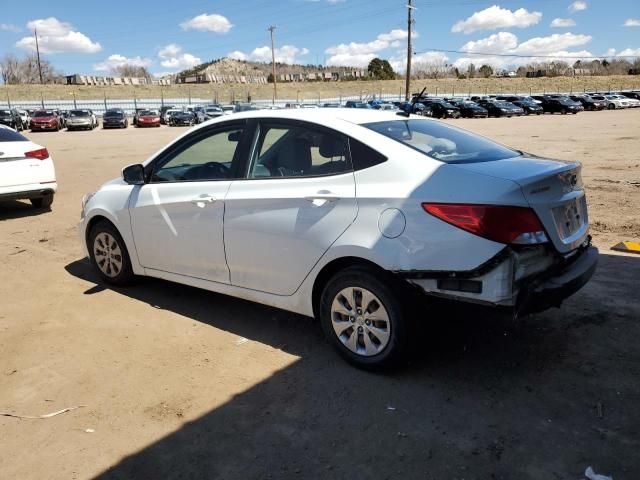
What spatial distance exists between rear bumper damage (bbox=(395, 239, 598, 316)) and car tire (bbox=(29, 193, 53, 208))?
8336 millimetres

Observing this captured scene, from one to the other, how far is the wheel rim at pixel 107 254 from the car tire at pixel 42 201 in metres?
4.81

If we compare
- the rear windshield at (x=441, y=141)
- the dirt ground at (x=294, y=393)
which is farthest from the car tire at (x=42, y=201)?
the rear windshield at (x=441, y=141)

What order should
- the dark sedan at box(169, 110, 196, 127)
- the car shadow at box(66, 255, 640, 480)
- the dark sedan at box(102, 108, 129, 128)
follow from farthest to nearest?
1. the dark sedan at box(169, 110, 196, 127)
2. the dark sedan at box(102, 108, 129, 128)
3. the car shadow at box(66, 255, 640, 480)

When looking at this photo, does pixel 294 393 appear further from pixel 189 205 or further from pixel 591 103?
pixel 591 103

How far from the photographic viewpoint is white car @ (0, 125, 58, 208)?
28.2 ft

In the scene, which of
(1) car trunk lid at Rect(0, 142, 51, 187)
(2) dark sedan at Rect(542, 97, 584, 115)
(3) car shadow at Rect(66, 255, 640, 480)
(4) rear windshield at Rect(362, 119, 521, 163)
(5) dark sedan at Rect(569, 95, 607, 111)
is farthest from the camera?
(5) dark sedan at Rect(569, 95, 607, 111)

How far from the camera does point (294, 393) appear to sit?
3459 millimetres

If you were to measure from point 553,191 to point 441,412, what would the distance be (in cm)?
150

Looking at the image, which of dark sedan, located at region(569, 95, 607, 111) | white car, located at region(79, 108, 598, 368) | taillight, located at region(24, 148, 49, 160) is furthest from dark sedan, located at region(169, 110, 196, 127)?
white car, located at region(79, 108, 598, 368)

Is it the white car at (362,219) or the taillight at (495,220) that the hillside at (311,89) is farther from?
the taillight at (495,220)

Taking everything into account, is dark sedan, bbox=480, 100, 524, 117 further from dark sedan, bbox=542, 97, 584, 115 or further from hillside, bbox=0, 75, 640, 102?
hillside, bbox=0, 75, 640, 102

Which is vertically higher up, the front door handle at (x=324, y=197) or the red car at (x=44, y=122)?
the red car at (x=44, y=122)

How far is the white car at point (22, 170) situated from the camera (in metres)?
8.59

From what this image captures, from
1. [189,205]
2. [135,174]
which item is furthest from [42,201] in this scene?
[189,205]
